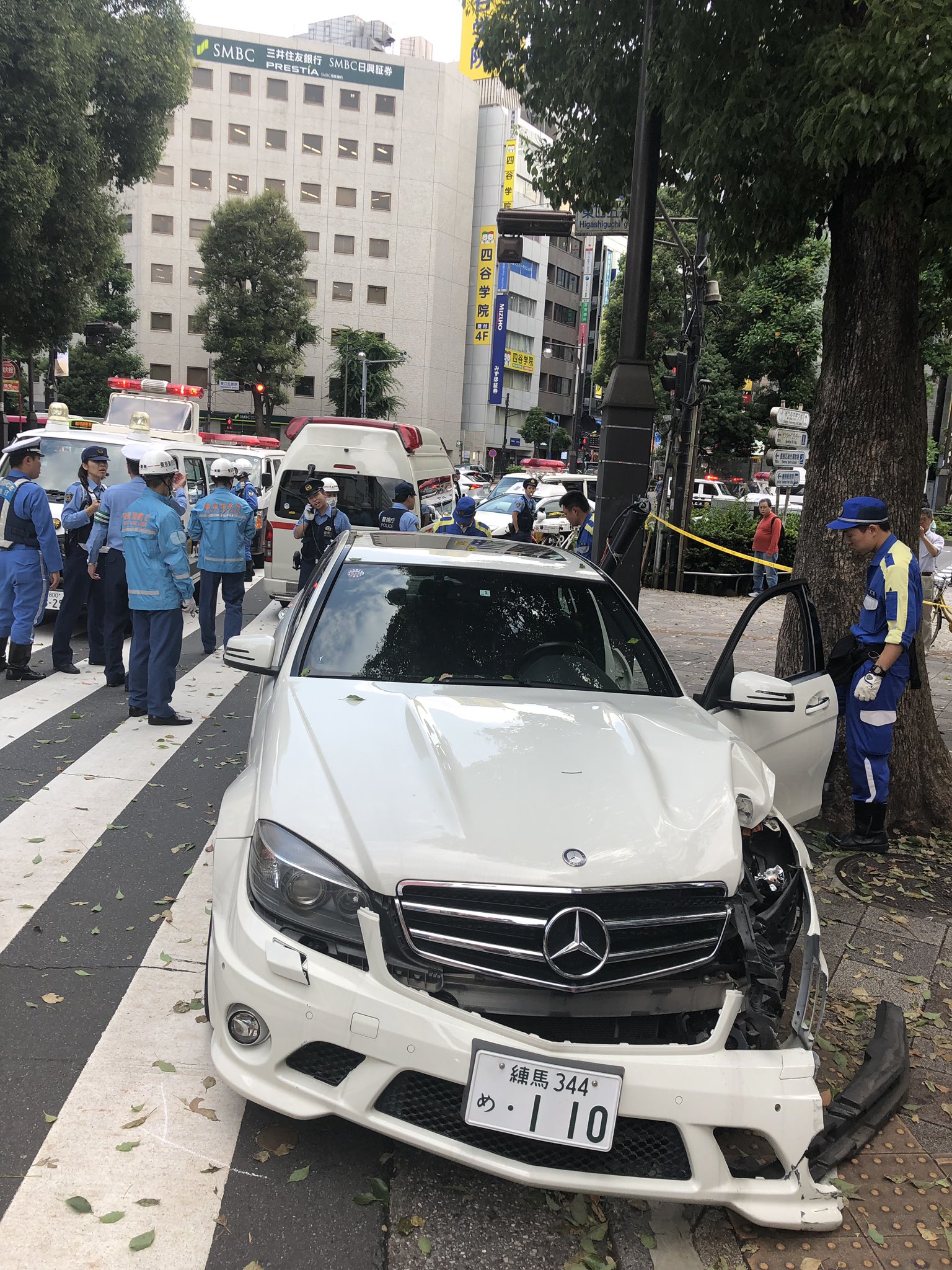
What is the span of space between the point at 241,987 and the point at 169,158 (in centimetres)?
7537

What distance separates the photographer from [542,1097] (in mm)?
2646

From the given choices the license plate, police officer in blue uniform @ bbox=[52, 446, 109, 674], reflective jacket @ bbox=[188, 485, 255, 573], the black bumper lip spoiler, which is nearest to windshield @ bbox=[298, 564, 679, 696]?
the black bumper lip spoiler

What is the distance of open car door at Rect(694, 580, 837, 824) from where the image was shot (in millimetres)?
4207

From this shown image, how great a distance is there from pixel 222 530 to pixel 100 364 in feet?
176

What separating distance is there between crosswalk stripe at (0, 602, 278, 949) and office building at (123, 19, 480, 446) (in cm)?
6295

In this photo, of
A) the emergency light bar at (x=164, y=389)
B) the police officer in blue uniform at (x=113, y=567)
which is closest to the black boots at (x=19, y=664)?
the police officer in blue uniform at (x=113, y=567)

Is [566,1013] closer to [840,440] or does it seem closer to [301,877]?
[301,877]

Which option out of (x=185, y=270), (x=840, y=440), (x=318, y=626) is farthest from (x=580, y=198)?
(x=185, y=270)

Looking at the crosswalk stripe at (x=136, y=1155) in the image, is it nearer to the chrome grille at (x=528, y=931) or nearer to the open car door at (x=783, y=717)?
the chrome grille at (x=528, y=931)

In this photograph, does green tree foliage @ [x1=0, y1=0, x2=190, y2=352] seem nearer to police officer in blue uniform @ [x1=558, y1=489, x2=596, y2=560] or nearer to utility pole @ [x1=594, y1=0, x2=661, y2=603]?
police officer in blue uniform @ [x1=558, y1=489, x2=596, y2=560]

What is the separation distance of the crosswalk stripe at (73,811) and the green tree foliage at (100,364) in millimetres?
54024

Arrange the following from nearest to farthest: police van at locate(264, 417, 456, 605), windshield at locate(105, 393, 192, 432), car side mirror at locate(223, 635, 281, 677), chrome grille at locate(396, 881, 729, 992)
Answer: chrome grille at locate(396, 881, 729, 992) < car side mirror at locate(223, 635, 281, 677) < police van at locate(264, 417, 456, 605) < windshield at locate(105, 393, 192, 432)

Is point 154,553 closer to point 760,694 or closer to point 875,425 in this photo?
point 875,425

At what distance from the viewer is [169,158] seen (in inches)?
2709
